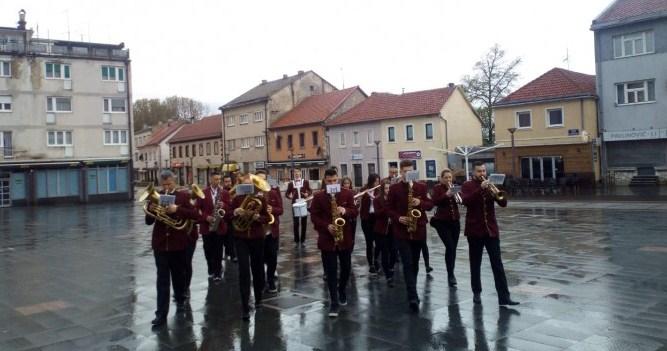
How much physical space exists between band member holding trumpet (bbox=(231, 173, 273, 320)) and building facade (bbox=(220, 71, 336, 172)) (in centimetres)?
4783

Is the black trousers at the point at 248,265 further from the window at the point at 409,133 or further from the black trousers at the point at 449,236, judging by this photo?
the window at the point at 409,133

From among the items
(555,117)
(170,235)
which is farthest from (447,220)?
(555,117)

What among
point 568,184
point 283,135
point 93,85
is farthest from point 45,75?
point 568,184

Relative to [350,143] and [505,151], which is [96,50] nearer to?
[350,143]

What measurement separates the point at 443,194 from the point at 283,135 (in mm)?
46895

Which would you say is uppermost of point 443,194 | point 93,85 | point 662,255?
point 93,85

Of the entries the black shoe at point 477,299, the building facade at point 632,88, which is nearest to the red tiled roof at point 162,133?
the building facade at point 632,88

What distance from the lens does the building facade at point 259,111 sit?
56500mm

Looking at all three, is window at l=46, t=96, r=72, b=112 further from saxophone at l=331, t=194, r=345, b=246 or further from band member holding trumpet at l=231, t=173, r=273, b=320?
saxophone at l=331, t=194, r=345, b=246

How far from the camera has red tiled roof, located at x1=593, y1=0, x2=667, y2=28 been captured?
105 feet

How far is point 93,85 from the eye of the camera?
1759 inches

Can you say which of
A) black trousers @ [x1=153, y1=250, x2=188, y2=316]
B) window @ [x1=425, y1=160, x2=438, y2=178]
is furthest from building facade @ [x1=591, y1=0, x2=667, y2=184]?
black trousers @ [x1=153, y1=250, x2=188, y2=316]

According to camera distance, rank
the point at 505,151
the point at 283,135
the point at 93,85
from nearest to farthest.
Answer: the point at 505,151 → the point at 93,85 → the point at 283,135

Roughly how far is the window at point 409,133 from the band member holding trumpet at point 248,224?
37.0m
